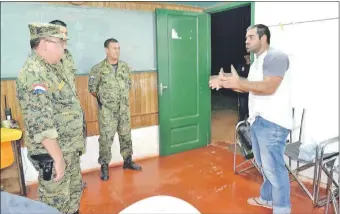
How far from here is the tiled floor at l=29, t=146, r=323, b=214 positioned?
96.3 inches

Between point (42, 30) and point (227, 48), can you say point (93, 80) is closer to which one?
point (42, 30)

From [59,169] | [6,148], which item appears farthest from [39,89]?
[6,148]

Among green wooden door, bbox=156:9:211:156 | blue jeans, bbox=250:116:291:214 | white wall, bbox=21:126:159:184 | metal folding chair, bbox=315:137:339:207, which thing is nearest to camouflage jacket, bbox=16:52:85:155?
blue jeans, bbox=250:116:291:214

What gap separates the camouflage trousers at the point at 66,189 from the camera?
166cm

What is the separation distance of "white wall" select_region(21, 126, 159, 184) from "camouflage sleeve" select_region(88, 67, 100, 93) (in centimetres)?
64

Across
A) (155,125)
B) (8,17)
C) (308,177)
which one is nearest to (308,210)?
(308,177)

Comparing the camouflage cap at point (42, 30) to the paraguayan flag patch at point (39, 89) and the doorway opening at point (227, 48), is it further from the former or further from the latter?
the doorway opening at point (227, 48)

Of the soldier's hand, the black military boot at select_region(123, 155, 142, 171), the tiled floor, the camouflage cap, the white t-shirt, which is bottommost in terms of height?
the tiled floor

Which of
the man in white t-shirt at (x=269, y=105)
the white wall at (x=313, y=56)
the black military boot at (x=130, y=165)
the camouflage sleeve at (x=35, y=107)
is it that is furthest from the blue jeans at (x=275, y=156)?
the black military boot at (x=130, y=165)

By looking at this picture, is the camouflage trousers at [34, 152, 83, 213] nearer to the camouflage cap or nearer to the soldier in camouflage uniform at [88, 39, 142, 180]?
the camouflage cap

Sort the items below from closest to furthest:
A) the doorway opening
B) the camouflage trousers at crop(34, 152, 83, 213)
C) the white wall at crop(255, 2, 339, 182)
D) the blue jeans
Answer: the camouflage trousers at crop(34, 152, 83, 213) → the blue jeans → the white wall at crop(255, 2, 339, 182) → the doorway opening

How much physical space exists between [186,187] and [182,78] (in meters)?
1.56

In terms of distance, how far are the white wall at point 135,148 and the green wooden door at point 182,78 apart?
0.12 m

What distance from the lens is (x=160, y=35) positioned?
3.53 meters
